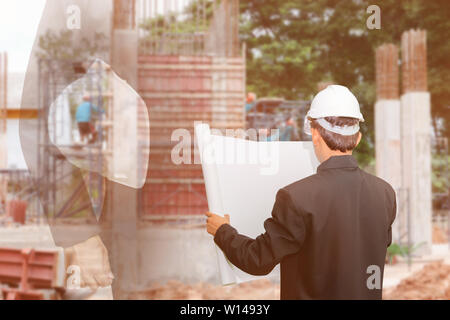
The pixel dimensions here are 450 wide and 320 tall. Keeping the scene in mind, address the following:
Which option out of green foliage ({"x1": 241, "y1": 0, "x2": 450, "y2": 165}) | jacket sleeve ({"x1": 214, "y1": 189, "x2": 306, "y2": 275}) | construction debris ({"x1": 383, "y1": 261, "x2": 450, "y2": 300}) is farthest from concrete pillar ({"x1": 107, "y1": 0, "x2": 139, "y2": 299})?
green foliage ({"x1": 241, "y1": 0, "x2": 450, "y2": 165})

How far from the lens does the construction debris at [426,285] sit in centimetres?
745

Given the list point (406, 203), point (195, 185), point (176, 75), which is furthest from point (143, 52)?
point (406, 203)

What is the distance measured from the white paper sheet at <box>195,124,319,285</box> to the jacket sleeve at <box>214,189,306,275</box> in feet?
0.69

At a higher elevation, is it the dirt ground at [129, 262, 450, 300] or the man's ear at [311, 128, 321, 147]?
the man's ear at [311, 128, 321, 147]

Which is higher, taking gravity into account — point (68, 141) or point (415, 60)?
point (415, 60)

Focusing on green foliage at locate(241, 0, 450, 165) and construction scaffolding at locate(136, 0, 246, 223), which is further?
green foliage at locate(241, 0, 450, 165)

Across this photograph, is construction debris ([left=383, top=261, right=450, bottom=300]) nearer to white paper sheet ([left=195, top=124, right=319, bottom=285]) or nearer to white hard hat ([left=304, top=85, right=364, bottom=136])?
white paper sheet ([left=195, top=124, right=319, bottom=285])

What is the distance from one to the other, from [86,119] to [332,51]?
1037 centimetres

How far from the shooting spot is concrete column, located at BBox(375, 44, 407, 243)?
8.94m

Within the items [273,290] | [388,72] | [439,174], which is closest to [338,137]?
[273,290]

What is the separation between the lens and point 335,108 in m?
1.59

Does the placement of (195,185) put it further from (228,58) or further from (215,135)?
(215,135)

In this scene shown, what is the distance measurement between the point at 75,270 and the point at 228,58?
536 cm

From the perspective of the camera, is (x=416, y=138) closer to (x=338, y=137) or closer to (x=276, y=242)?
(x=338, y=137)
